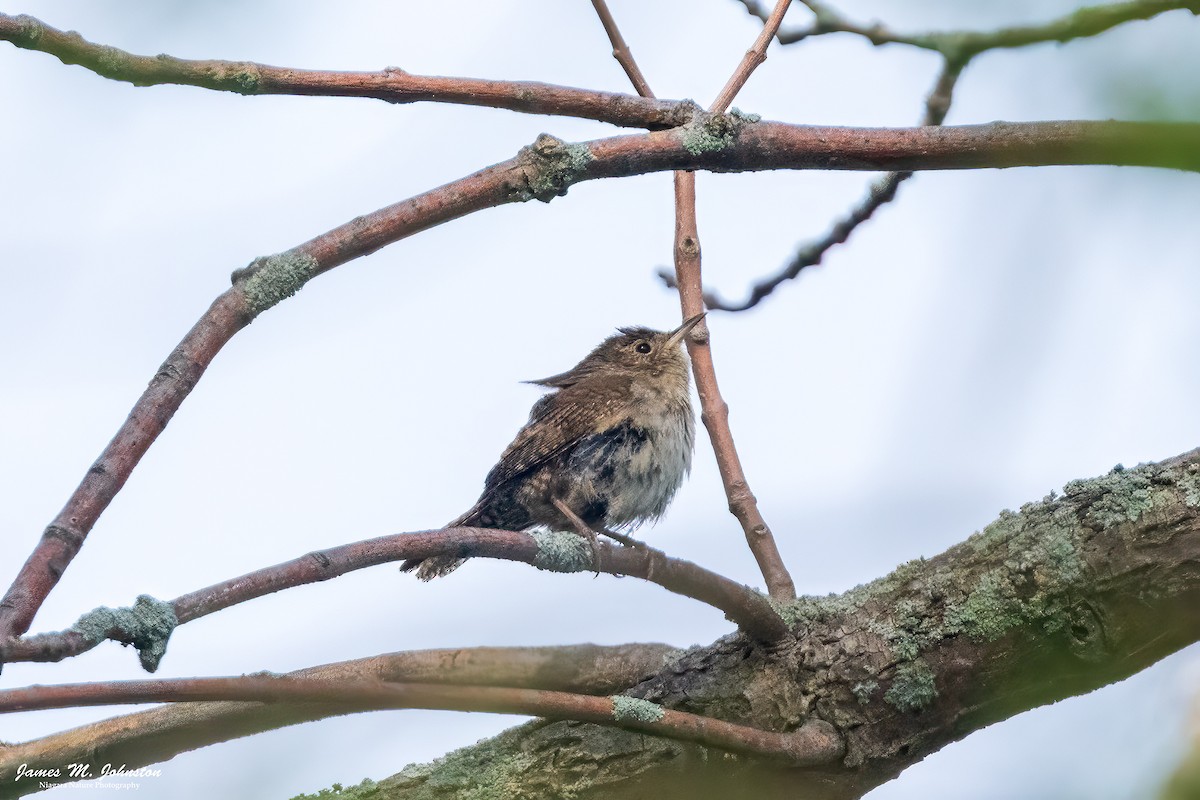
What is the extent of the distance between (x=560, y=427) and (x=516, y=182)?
2077 millimetres

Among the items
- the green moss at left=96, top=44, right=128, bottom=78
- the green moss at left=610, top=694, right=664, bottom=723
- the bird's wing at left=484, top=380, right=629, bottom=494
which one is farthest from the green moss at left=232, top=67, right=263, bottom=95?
the bird's wing at left=484, top=380, right=629, bottom=494

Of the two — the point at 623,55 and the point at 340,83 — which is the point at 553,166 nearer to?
the point at 340,83

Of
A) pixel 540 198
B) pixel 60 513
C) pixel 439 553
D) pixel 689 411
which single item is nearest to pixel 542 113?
pixel 540 198

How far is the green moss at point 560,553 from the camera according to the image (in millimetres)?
2982

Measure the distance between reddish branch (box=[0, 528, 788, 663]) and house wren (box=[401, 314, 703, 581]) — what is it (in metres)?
1.14

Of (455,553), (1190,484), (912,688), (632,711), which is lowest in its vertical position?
(912,688)

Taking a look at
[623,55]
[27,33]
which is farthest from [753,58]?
[27,33]

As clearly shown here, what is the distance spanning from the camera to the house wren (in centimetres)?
474

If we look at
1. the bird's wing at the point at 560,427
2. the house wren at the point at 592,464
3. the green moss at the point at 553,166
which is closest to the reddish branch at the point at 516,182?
the green moss at the point at 553,166

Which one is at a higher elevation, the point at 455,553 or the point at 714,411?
the point at 714,411

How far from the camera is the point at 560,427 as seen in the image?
15.8 feet

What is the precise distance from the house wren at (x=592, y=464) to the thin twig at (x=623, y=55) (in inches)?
36.4

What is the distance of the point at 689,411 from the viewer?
524 centimetres

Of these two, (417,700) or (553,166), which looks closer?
(417,700)
